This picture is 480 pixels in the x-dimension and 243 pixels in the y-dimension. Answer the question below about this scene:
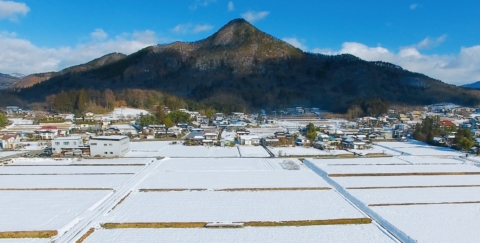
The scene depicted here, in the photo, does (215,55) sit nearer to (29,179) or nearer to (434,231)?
(29,179)

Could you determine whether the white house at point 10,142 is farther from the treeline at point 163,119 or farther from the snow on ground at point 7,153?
the treeline at point 163,119

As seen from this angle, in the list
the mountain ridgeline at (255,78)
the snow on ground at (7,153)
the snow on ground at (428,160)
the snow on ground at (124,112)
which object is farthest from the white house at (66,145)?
the mountain ridgeline at (255,78)

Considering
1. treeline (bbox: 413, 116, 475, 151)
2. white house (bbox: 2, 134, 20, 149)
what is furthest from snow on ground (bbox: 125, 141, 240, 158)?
treeline (bbox: 413, 116, 475, 151)

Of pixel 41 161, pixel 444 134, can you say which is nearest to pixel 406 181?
pixel 444 134

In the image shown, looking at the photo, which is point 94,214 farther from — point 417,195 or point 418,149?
point 418,149

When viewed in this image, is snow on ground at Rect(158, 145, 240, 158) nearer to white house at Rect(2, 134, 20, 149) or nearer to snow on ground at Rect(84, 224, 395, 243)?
white house at Rect(2, 134, 20, 149)

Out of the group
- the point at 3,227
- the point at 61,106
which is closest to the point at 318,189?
the point at 3,227
